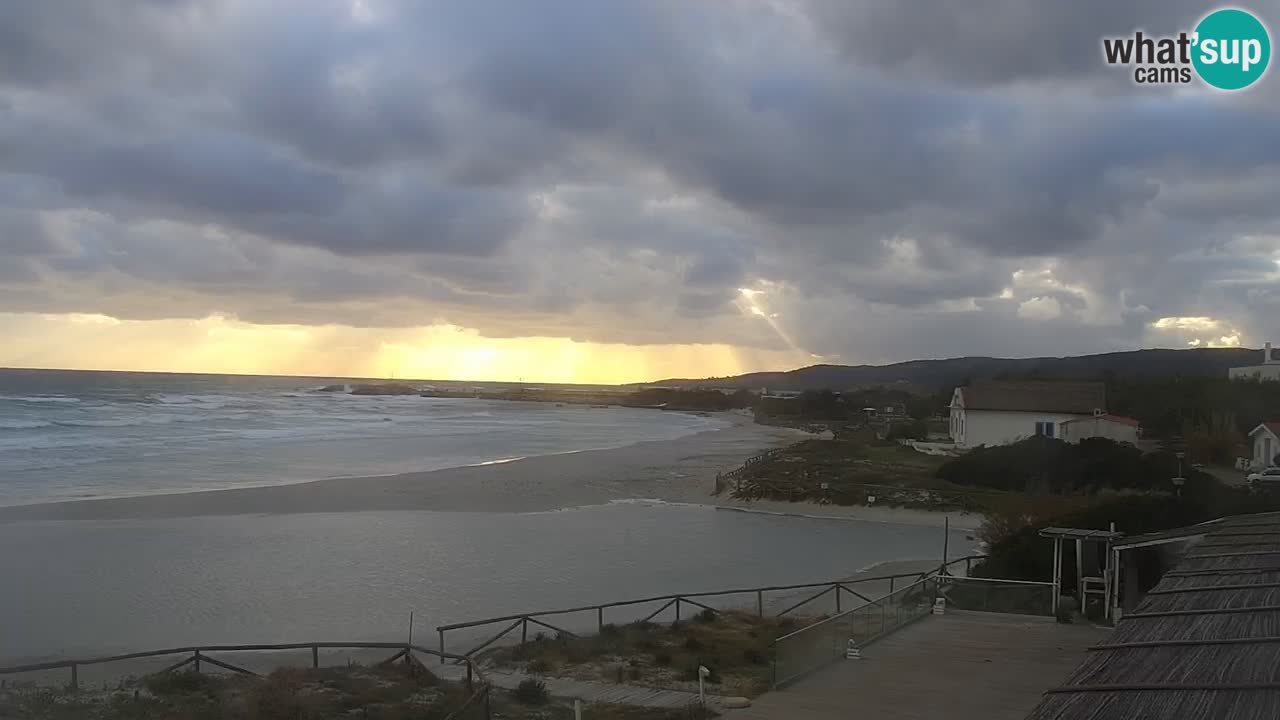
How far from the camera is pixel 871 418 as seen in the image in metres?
96.6

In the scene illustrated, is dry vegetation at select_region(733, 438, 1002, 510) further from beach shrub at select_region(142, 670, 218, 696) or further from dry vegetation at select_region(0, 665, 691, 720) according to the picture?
beach shrub at select_region(142, 670, 218, 696)

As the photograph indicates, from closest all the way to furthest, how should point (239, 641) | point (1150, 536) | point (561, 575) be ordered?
point (1150, 536), point (239, 641), point (561, 575)

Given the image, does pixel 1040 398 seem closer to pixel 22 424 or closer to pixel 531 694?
pixel 531 694

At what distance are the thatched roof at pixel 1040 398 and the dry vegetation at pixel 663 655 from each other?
36422mm

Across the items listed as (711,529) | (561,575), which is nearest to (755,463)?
(711,529)

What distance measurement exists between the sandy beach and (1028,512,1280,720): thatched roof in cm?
2734

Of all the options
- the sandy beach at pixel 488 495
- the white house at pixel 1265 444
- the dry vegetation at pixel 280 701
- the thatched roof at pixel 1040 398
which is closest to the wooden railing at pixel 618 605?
the dry vegetation at pixel 280 701

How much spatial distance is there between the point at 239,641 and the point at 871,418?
277ft

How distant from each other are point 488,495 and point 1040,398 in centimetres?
3074

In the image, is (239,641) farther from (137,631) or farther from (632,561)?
(632,561)

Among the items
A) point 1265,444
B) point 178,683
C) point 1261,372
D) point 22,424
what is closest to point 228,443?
point 22,424

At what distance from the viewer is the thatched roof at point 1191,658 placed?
18.4 feet

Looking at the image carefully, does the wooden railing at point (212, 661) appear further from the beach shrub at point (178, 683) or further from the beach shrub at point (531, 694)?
the beach shrub at point (531, 694)

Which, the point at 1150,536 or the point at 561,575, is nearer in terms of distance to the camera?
the point at 1150,536
